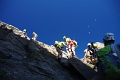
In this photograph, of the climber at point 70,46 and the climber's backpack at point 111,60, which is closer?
the climber's backpack at point 111,60

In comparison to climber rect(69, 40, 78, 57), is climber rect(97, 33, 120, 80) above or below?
below

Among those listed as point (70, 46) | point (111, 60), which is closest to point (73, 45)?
point (70, 46)

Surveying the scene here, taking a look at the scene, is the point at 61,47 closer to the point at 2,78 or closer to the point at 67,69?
the point at 67,69

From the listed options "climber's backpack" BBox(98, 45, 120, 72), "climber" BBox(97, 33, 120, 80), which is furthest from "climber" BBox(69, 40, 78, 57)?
"climber's backpack" BBox(98, 45, 120, 72)

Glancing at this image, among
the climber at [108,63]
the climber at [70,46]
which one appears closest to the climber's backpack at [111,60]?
the climber at [108,63]

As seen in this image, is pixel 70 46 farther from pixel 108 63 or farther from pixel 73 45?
pixel 108 63

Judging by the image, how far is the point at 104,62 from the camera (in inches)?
252

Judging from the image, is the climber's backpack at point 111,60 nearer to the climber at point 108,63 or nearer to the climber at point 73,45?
the climber at point 108,63

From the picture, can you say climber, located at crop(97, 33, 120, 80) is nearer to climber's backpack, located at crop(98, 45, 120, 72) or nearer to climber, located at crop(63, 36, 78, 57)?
climber's backpack, located at crop(98, 45, 120, 72)

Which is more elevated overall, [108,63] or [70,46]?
[70,46]

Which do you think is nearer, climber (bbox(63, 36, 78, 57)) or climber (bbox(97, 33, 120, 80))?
climber (bbox(97, 33, 120, 80))

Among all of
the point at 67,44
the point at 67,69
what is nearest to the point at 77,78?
the point at 67,69

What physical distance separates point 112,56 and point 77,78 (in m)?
7.01

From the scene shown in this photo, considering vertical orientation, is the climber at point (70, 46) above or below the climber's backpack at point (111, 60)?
above
